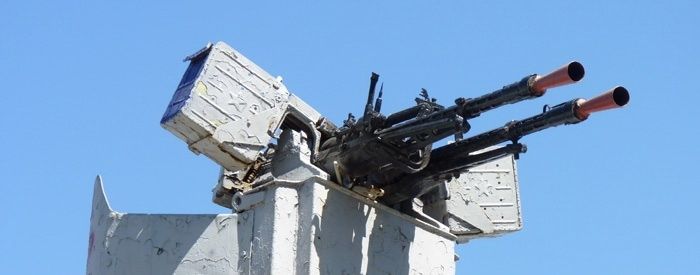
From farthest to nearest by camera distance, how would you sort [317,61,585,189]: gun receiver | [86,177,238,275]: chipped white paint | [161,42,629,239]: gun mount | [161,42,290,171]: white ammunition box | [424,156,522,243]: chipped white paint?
[424,156,522,243]: chipped white paint
[161,42,290,171]: white ammunition box
[86,177,238,275]: chipped white paint
[161,42,629,239]: gun mount
[317,61,585,189]: gun receiver

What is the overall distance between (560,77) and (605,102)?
0.64 metres

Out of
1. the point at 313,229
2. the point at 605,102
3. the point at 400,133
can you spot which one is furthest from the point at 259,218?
the point at 605,102

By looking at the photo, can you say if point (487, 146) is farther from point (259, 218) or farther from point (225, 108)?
point (225, 108)

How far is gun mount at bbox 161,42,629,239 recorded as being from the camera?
64.4 feet

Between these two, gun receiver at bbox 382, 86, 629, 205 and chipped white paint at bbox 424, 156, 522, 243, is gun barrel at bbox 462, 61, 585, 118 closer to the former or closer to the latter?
gun receiver at bbox 382, 86, 629, 205

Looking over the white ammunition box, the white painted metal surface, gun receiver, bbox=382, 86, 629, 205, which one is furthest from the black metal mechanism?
the white ammunition box

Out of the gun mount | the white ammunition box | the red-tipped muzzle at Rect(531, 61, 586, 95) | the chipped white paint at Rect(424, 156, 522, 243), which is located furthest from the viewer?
the chipped white paint at Rect(424, 156, 522, 243)

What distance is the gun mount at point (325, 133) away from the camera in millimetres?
19641

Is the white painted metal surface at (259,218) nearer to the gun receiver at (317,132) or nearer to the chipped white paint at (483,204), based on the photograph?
the gun receiver at (317,132)

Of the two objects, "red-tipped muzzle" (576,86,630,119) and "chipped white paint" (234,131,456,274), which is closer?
"red-tipped muzzle" (576,86,630,119)

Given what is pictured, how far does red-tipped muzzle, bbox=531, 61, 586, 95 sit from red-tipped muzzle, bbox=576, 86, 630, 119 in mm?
438

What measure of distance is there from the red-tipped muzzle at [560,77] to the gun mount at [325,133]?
112 cm

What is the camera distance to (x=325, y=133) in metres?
21.5

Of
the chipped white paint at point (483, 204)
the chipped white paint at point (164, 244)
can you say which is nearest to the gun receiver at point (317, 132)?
the chipped white paint at point (164, 244)
